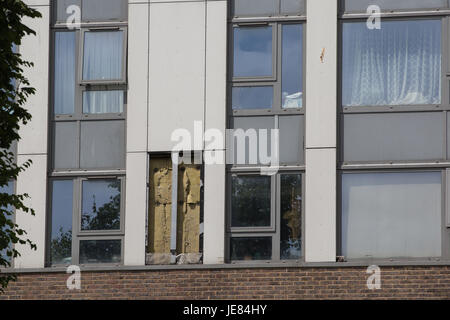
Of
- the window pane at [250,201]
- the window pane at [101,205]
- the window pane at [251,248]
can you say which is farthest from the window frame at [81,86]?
the window pane at [251,248]

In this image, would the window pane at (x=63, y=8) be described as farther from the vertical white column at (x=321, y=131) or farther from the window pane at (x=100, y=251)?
the vertical white column at (x=321, y=131)

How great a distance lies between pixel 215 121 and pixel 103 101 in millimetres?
2155

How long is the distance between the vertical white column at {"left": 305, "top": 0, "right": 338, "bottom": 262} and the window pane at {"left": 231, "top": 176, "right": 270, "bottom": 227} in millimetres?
739

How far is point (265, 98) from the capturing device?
66.3 ft

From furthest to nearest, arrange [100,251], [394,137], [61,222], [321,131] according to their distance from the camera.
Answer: [61,222] < [100,251] < [321,131] < [394,137]

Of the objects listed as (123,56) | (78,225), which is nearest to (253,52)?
(123,56)

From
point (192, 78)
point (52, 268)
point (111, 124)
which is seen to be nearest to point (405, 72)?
point (192, 78)

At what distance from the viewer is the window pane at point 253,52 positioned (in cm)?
2030

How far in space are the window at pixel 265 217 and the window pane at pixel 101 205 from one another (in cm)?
206

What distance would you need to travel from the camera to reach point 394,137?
64.9ft

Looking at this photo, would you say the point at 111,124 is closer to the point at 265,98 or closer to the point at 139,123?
the point at 139,123

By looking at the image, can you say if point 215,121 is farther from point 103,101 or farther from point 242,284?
point 242,284

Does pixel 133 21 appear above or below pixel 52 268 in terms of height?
above
